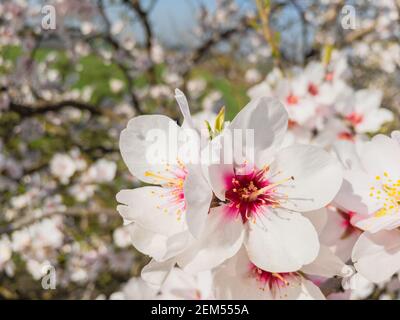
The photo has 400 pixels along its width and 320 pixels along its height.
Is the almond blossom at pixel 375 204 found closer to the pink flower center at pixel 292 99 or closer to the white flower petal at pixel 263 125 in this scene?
the white flower petal at pixel 263 125

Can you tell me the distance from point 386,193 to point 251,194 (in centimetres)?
19

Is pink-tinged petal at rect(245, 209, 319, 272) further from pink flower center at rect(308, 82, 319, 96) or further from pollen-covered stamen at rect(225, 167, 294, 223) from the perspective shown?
pink flower center at rect(308, 82, 319, 96)

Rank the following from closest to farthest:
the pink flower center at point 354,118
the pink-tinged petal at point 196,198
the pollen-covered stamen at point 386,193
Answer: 1. the pink-tinged petal at point 196,198
2. the pollen-covered stamen at point 386,193
3. the pink flower center at point 354,118

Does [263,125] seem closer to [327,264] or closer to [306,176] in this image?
[306,176]

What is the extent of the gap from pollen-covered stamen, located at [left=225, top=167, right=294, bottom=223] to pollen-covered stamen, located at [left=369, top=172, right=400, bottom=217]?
0.14m

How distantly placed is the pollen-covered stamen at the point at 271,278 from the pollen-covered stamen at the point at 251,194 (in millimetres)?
86

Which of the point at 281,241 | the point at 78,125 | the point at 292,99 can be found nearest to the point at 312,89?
the point at 292,99

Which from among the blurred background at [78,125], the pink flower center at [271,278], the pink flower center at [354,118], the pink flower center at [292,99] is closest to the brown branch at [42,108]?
the blurred background at [78,125]

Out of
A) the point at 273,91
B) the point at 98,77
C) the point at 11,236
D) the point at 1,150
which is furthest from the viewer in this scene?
the point at 98,77

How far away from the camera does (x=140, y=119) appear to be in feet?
2.05

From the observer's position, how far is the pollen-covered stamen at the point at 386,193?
24.3 inches

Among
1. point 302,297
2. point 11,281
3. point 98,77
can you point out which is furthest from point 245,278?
point 98,77

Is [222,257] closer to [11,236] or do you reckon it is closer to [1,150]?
[11,236]

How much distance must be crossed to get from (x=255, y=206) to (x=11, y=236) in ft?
7.50
